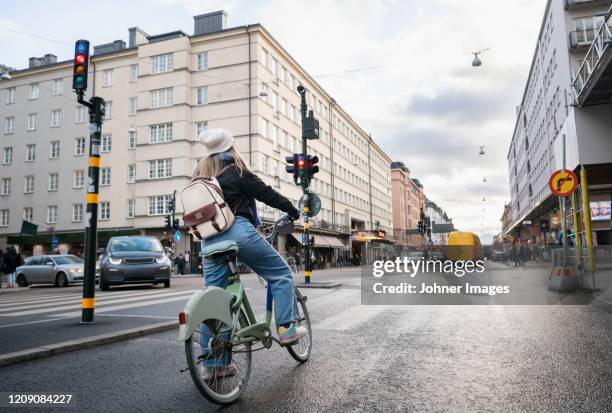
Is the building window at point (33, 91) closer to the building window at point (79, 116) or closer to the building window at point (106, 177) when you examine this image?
the building window at point (79, 116)

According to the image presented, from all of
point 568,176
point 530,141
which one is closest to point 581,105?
point 568,176

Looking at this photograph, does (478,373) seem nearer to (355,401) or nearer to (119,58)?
(355,401)

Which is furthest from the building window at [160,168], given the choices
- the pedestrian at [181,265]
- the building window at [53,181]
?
the building window at [53,181]

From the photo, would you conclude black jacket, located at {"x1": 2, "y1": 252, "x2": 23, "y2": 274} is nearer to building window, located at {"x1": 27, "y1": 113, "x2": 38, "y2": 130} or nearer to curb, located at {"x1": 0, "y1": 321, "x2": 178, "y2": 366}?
curb, located at {"x1": 0, "y1": 321, "x2": 178, "y2": 366}

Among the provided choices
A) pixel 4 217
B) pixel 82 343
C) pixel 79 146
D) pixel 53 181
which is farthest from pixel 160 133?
pixel 82 343

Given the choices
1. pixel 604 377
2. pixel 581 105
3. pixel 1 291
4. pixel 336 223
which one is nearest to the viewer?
pixel 604 377

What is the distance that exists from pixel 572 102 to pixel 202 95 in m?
30.7

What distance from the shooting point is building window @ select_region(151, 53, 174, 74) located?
1750 inches

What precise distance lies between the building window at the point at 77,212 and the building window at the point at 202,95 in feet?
47.5

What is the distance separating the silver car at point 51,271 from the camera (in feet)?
71.2

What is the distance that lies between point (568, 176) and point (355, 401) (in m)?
10.4

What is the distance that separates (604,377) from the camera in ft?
13.2

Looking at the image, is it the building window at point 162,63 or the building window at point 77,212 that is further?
the building window at point 77,212

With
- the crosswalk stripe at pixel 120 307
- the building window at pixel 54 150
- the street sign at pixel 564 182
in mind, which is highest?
the building window at pixel 54 150
